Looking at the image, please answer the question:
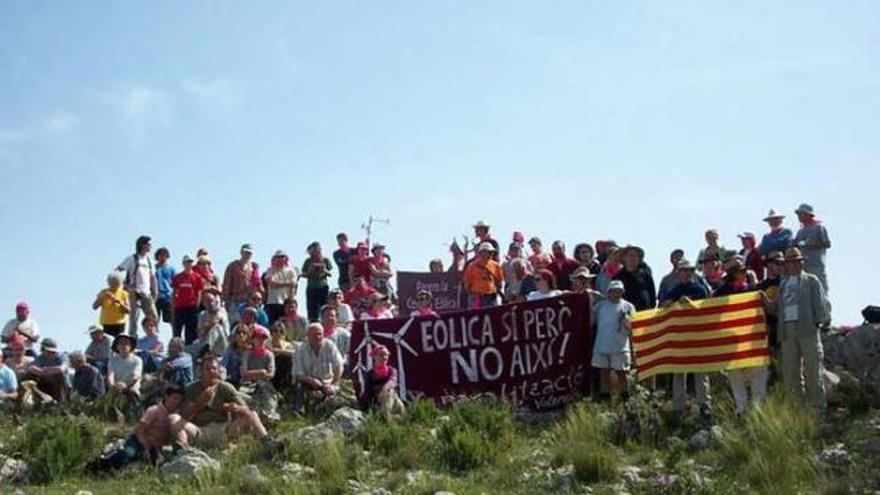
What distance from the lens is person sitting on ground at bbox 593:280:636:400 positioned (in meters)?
16.5

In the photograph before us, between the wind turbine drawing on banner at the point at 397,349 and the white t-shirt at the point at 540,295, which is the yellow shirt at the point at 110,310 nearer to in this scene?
the wind turbine drawing on banner at the point at 397,349

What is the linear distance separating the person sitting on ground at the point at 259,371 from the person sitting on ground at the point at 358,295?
3.21 meters

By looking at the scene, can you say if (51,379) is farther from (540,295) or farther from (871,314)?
(871,314)

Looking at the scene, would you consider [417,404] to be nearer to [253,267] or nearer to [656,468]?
[656,468]

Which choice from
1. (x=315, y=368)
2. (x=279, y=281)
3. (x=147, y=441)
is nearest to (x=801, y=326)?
(x=315, y=368)

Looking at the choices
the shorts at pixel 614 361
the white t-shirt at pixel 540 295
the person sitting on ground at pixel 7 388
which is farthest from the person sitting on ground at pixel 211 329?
the shorts at pixel 614 361

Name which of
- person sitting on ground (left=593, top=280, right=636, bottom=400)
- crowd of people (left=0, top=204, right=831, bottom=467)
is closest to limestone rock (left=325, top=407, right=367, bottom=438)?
crowd of people (left=0, top=204, right=831, bottom=467)

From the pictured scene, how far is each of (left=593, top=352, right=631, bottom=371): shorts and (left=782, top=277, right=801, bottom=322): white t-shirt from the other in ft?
7.53

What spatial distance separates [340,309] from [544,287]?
362 cm

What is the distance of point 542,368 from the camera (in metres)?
17.3

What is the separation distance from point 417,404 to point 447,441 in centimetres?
158

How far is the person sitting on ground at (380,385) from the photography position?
17.0 metres

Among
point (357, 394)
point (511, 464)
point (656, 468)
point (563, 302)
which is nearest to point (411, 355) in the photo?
point (357, 394)

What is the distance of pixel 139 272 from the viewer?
20875 mm
